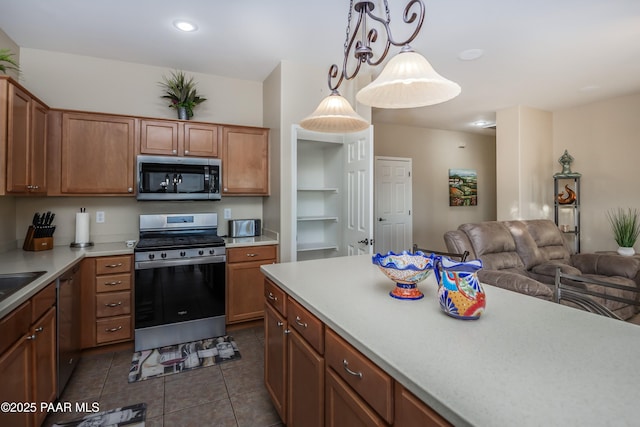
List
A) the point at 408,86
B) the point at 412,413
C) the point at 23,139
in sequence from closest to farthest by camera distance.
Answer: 1. the point at 412,413
2. the point at 408,86
3. the point at 23,139

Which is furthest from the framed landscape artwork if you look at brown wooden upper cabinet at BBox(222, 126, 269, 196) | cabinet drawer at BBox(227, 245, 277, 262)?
cabinet drawer at BBox(227, 245, 277, 262)

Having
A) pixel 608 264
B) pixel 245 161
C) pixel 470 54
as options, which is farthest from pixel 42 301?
pixel 608 264

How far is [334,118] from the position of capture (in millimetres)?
1875

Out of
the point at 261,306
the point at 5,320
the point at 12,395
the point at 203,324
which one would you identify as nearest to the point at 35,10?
the point at 5,320

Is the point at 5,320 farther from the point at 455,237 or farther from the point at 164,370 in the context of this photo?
the point at 455,237

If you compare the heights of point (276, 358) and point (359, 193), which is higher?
point (359, 193)

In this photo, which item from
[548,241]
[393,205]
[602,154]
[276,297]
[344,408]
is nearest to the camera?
[344,408]

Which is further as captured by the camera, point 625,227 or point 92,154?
point 625,227

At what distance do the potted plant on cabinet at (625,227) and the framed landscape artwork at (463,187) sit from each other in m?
2.28

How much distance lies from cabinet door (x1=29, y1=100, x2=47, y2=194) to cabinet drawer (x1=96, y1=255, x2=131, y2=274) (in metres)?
0.72

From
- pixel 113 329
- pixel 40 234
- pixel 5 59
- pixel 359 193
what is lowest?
pixel 113 329

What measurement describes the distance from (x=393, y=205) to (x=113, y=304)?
4.22m

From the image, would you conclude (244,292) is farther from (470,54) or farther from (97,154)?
(470,54)

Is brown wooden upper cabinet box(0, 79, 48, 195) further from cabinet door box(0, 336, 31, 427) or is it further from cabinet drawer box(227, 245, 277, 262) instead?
cabinet drawer box(227, 245, 277, 262)
